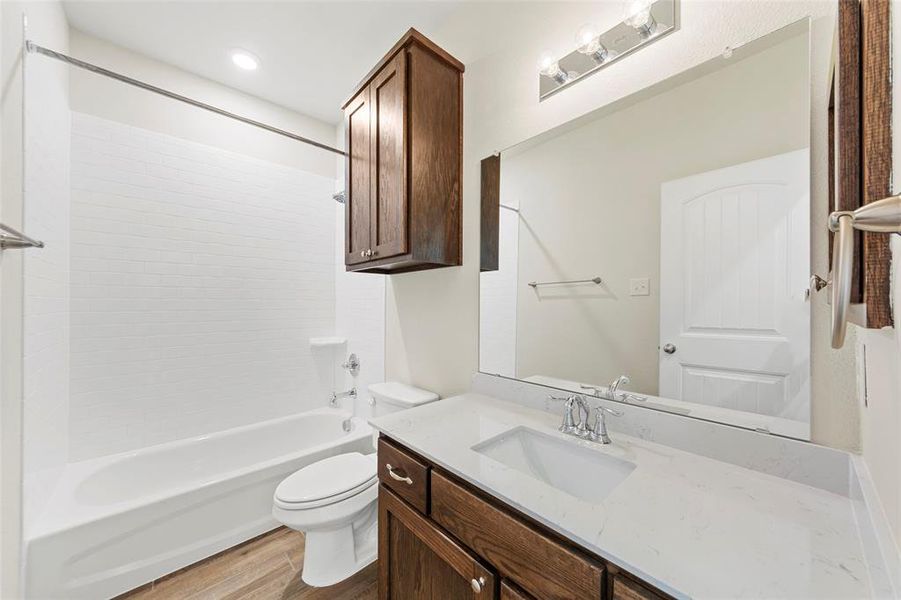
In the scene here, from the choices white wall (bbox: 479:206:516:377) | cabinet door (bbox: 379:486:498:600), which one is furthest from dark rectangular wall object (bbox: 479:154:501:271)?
cabinet door (bbox: 379:486:498:600)

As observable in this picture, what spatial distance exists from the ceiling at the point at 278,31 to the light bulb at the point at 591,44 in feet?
1.71

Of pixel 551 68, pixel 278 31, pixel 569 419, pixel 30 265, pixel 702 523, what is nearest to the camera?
pixel 702 523

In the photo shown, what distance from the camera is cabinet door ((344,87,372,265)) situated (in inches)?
66.3

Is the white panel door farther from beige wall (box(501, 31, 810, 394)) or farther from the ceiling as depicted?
the ceiling

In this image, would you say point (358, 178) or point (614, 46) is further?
point (358, 178)

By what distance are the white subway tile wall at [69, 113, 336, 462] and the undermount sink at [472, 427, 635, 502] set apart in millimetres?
2124

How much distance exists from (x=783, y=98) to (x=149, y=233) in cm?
299

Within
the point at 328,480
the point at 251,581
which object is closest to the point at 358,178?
the point at 328,480

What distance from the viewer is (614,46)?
112cm

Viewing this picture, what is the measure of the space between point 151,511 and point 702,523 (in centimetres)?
215

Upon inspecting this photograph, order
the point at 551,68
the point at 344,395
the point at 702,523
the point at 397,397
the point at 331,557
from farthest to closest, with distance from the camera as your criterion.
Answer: the point at 344,395, the point at 397,397, the point at 331,557, the point at 551,68, the point at 702,523

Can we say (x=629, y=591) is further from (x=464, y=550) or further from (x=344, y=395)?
(x=344, y=395)

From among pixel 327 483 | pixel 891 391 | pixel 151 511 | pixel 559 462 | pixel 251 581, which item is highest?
pixel 891 391

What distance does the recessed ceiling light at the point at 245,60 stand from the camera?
2025 millimetres
